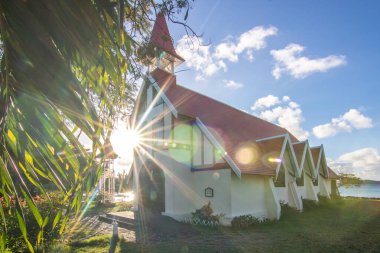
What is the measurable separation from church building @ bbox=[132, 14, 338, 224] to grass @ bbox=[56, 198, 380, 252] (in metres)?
1.60

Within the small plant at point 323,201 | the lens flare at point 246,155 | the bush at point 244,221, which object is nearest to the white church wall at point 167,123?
the lens flare at point 246,155

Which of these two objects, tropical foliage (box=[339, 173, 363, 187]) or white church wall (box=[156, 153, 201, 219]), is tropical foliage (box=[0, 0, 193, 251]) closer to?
white church wall (box=[156, 153, 201, 219])

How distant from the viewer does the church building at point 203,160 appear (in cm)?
1530

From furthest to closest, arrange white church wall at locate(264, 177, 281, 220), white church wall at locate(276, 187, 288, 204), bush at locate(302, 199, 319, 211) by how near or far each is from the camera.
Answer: bush at locate(302, 199, 319, 211) → white church wall at locate(276, 187, 288, 204) → white church wall at locate(264, 177, 281, 220)

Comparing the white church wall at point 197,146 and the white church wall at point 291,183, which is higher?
the white church wall at point 197,146

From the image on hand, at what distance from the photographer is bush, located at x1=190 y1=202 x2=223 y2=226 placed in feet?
47.5

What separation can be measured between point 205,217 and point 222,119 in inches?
299

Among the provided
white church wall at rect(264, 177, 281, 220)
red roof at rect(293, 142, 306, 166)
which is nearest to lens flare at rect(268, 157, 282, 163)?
white church wall at rect(264, 177, 281, 220)

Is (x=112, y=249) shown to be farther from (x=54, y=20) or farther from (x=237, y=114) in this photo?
(x=237, y=114)

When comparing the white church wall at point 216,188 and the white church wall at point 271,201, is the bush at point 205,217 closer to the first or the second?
the white church wall at point 216,188

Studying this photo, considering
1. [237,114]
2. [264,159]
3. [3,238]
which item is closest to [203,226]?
[264,159]

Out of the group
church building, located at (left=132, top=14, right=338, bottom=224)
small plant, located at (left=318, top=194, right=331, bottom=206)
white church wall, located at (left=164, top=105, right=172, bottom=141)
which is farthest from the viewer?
small plant, located at (left=318, top=194, right=331, bottom=206)

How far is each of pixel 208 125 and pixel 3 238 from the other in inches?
Answer: 639

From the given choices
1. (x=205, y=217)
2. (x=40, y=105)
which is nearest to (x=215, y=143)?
(x=205, y=217)
